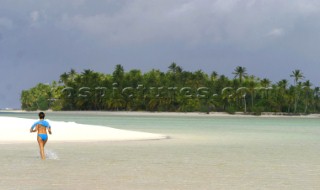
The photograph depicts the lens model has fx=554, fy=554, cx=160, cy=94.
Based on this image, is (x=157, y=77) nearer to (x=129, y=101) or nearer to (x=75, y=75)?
(x=129, y=101)

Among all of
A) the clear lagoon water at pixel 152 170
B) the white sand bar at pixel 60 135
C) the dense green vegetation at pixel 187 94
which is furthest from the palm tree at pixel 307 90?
the clear lagoon water at pixel 152 170

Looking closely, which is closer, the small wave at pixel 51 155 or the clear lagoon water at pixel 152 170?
the clear lagoon water at pixel 152 170

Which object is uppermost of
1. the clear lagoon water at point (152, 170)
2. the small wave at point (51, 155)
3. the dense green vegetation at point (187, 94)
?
the dense green vegetation at point (187, 94)

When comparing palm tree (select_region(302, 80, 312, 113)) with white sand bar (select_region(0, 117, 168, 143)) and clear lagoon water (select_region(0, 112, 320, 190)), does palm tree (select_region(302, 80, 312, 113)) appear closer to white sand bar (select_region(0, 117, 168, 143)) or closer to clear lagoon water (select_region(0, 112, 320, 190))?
white sand bar (select_region(0, 117, 168, 143))

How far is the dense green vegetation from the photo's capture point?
545 ft

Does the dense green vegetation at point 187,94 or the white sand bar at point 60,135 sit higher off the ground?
the dense green vegetation at point 187,94

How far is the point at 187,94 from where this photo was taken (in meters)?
171

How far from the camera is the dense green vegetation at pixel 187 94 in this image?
166m

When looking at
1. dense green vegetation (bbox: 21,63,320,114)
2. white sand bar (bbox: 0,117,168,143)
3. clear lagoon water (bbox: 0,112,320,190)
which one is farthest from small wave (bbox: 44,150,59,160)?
dense green vegetation (bbox: 21,63,320,114)

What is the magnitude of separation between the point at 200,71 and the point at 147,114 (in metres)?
28.9

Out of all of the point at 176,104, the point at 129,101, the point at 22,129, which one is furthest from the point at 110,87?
the point at 22,129

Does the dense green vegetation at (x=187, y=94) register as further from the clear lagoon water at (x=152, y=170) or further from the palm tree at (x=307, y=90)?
the clear lagoon water at (x=152, y=170)

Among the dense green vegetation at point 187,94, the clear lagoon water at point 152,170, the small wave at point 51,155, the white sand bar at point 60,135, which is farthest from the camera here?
the dense green vegetation at point 187,94

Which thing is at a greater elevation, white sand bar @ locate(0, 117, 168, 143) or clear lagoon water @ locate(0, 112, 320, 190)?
white sand bar @ locate(0, 117, 168, 143)
